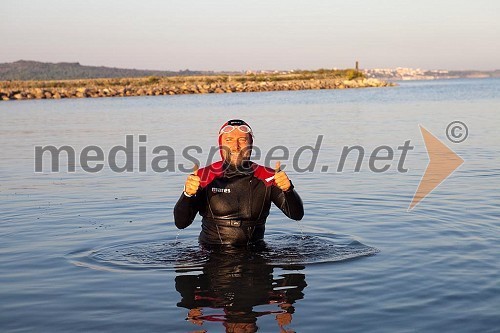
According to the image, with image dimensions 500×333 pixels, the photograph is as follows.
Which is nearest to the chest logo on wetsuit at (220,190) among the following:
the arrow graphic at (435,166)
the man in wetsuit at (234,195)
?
the man in wetsuit at (234,195)

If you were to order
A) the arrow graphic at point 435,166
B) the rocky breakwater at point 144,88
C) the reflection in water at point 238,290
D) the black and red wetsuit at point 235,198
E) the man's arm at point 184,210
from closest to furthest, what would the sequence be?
the reflection in water at point 238,290
the man's arm at point 184,210
the black and red wetsuit at point 235,198
the arrow graphic at point 435,166
the rocky breakwater at point 144,88

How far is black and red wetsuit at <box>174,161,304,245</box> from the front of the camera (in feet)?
31.2

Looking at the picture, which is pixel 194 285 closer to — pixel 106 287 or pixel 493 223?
pixel 106 287

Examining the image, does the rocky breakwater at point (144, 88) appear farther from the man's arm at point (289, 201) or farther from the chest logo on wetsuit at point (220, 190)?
the man's arm at point (289, 201)

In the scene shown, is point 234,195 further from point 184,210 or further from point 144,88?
point 144,88

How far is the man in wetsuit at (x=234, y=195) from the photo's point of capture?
9.27m

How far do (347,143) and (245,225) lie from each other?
15.5 m

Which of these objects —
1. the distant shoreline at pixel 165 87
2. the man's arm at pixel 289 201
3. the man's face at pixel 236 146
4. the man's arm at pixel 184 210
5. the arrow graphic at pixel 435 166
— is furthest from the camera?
the distant shoreline at pixel 165 87

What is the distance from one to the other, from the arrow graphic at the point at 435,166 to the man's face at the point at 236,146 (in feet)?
15.8

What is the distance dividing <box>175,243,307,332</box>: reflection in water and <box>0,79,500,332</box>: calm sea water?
24mm

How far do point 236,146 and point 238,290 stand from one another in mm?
1939

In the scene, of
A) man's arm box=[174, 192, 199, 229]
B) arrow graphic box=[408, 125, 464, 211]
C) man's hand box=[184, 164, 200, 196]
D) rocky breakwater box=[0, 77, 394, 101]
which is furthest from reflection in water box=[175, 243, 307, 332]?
rocky breakwater box=[0, 77, 394, 101]

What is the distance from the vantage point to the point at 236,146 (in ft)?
30.5

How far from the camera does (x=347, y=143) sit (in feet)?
81.3
